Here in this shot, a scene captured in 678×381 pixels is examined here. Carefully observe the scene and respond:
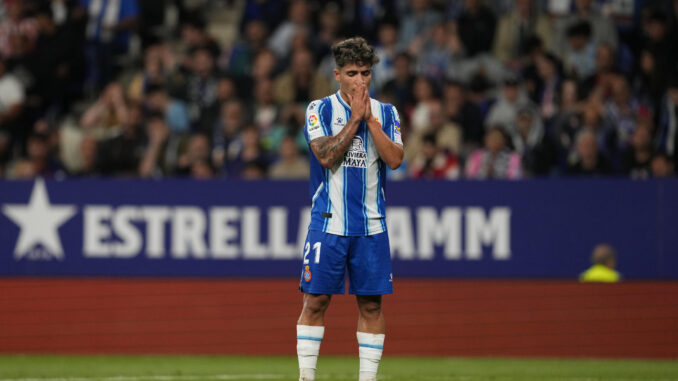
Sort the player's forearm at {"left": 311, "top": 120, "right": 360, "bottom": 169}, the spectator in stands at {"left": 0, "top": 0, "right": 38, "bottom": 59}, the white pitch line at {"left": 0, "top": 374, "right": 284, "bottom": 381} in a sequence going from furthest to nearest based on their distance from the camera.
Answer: the spectator in stands at {"left": 0, "top": 0, "right": 38, "bottom": 59} < the white pitch line at {"left": 0, "top": 374, "right": 284, "bottom": 381} < the player's forearm at {"left": 311, "top": 120, "right": 360, "bottom": 169}

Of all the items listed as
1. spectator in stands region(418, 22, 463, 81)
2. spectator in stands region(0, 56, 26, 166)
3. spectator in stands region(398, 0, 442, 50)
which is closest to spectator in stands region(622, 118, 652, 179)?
spectator in stands region(418, 22, 463, 81)

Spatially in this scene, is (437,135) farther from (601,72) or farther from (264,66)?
(264,66)

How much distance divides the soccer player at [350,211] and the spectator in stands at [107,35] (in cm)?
920

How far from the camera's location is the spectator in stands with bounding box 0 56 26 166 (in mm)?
14078

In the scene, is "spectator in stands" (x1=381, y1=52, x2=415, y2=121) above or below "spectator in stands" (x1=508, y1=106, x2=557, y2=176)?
above

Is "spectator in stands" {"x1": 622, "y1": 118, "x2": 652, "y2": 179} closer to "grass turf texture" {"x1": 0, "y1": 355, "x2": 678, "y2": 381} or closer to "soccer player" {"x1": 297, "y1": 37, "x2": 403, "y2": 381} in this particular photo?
"grass turf texture" {"x1": 0, "y1": 355, "x2": 678, "y2": 381}

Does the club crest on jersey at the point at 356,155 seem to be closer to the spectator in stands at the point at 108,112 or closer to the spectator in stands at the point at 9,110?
the spectator in stands at the point at 108,112

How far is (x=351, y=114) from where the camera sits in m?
6.28

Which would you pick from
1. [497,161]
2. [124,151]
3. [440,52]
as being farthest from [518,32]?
[124,151]

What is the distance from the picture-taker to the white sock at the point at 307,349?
6305 mm

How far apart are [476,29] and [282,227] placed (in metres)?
3.99

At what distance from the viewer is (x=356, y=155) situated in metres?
6.38

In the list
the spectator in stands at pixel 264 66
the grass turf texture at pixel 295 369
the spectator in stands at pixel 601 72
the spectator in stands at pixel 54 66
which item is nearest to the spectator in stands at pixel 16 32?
the spectator in stands at pixel 54 66

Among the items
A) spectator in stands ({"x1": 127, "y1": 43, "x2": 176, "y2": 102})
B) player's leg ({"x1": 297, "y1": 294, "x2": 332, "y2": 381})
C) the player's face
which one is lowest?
player's leg ({"x1": 297, "y1": 294, "x2": 332, "y2": 381})
